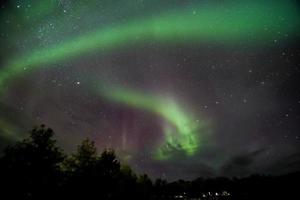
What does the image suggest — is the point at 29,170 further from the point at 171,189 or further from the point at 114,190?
the point at 171,189

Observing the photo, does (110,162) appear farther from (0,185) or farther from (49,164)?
(0,185)

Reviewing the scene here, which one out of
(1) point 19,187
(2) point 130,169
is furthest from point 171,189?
(1) point 19,187

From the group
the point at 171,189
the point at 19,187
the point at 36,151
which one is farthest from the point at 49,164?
the point at 171,189

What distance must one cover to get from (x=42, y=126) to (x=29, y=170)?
605 centimetres

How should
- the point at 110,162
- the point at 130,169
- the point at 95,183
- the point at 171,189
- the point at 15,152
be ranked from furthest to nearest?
the point at 171,189 < the point at 130,169 < the point at 110,162 < the point at 95,183 < the point at 15,152

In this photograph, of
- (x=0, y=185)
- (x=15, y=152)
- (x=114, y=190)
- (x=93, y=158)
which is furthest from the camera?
(x=93, y=158)

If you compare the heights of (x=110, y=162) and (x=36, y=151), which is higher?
(x=110, y=162)

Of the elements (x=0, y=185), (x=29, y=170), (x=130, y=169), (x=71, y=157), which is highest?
(x=130, y=169)

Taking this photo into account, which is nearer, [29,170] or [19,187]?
[19,187]

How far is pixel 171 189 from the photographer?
651 feet

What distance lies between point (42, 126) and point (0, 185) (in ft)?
27.1

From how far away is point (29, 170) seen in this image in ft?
72.5

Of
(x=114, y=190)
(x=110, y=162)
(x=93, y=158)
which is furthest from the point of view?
(x=110, y=162)

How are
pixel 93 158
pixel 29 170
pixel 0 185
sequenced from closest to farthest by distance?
1. pixel 0 185
2. pixel 29 170
3. pixel 93 158
